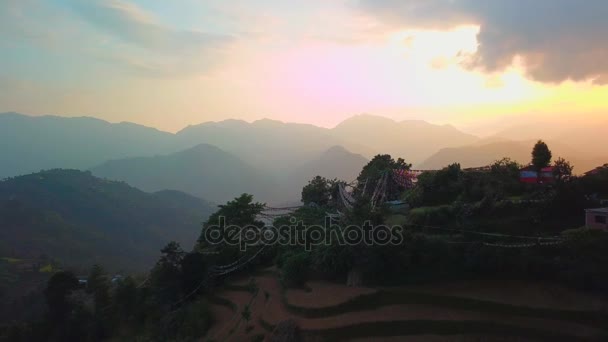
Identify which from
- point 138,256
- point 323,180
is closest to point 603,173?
point 323,180

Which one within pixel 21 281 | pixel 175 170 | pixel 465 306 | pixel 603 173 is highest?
pixel 175 170

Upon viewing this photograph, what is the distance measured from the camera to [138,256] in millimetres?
68125

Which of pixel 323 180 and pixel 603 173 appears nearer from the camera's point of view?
pixel 603 173

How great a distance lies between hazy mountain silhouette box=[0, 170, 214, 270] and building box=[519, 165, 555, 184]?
4998 centimetres

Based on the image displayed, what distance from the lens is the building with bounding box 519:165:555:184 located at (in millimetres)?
23516

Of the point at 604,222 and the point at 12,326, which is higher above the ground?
the point at 604,222

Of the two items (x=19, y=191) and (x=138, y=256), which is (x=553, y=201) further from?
(x=19, y=191)

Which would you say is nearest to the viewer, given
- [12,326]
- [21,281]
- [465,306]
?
[465,306]

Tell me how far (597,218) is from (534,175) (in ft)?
25.7

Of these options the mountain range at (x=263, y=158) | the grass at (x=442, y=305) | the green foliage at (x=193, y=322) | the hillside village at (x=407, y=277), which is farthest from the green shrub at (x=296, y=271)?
the mountain range at (x=263, y=158)

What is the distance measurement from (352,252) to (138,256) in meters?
57.8

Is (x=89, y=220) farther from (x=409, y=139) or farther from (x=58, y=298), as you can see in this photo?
(x=409, y=139)

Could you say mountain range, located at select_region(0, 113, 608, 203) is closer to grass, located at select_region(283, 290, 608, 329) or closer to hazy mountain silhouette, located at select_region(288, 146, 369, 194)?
hazy mountain silhouette, located at select_region(288, 146, 369, 194)

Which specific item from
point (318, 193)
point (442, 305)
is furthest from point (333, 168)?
point (442, 305)
